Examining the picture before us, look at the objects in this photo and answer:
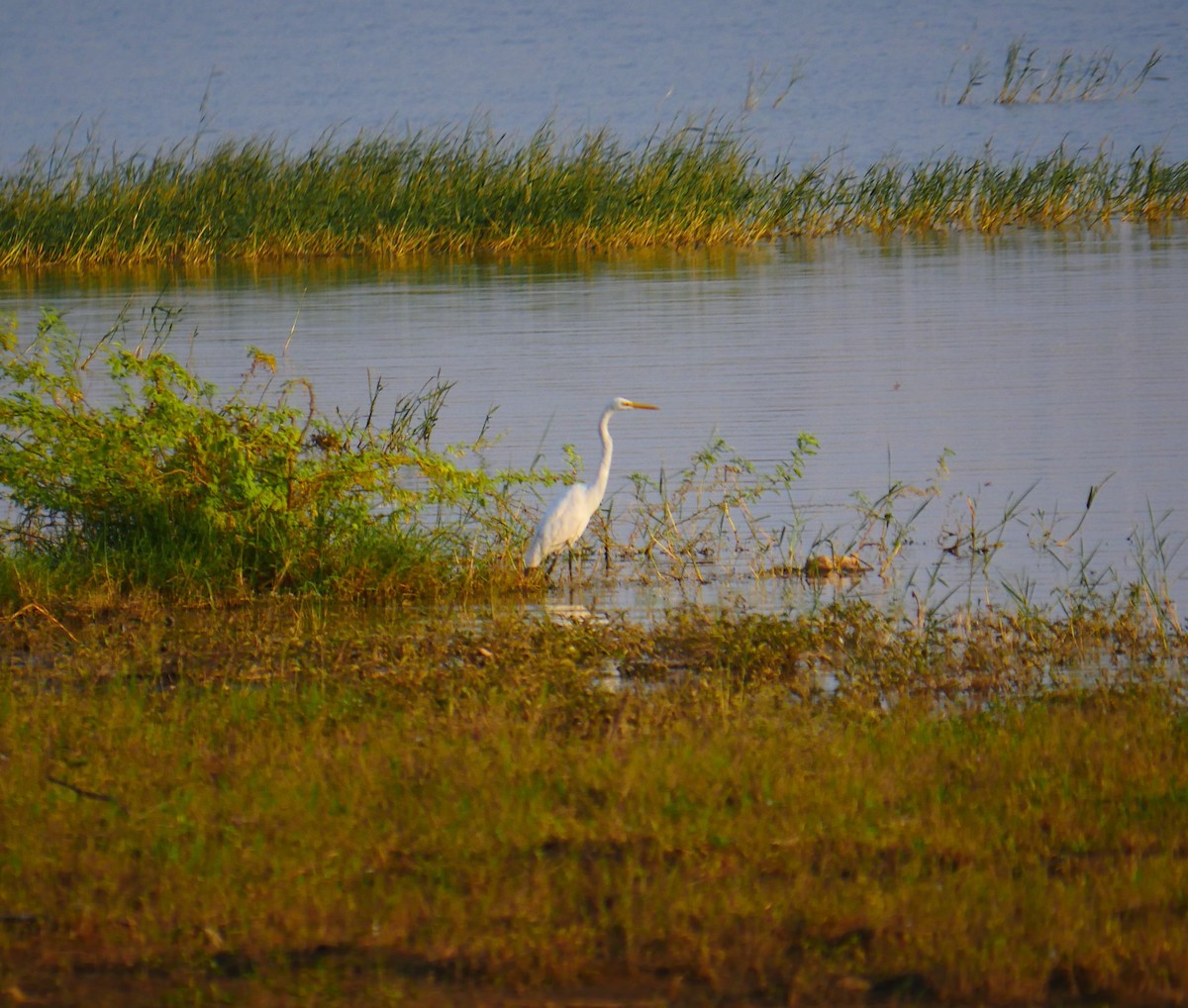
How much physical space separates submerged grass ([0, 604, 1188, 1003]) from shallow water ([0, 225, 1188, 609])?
2.30 metres

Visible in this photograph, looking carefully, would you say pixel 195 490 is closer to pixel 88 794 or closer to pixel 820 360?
pixel 88 794

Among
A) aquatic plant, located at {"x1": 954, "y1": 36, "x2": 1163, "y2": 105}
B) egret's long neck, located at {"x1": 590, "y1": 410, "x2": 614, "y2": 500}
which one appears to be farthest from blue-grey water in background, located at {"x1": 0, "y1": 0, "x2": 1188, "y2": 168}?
egret's long neck, located at {"x1": 590, "y1": 410, "x2": 614, "y2": 500}

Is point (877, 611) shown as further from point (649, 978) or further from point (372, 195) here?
point (372, 195)

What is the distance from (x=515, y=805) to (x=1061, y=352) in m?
12.0

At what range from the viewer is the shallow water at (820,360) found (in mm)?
9672

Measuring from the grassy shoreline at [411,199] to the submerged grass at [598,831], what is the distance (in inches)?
835

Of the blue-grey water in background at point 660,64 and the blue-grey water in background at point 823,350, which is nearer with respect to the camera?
the blue-grey water in background at point 823,350

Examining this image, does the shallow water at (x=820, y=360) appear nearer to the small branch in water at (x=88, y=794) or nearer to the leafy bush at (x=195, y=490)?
the leafy bush at (x=195, y=490)

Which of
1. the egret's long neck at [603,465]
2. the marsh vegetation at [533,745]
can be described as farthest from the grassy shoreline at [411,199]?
the egret's long neck at [603,465]

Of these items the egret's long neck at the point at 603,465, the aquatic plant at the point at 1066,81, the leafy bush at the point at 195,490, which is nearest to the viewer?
the leafy bush at the point at 195,490

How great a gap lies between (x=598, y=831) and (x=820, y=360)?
37.8ft

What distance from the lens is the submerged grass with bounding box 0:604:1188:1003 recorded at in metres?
3.73

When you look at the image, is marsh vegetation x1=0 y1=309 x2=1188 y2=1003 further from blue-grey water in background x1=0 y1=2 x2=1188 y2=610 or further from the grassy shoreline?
the grassy shoreline

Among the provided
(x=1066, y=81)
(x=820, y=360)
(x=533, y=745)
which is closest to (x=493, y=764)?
(x=533, y=745)
